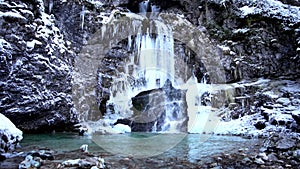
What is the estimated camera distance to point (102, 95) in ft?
68.3

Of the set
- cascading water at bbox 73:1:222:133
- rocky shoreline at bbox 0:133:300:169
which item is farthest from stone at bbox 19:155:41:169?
cascading water at bbox 73:1:222:133

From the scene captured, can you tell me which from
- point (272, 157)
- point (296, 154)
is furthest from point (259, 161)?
point (296, 154)

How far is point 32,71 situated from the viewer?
13992 millimetres

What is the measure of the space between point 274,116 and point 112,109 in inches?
469

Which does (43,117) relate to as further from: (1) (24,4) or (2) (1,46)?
(1) (24,4)

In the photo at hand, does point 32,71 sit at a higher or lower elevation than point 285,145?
higher

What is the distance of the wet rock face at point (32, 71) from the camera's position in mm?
13047

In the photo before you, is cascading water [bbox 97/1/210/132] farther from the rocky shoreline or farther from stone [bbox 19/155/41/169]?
stone [bbox 19/155/41/169]

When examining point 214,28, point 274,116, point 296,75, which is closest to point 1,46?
point 274,116

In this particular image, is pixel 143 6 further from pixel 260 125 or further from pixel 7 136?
pixel 7 136

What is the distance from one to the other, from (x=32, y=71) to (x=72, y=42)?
23.7 ft

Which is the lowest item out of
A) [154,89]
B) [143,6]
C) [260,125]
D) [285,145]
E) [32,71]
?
[285,145]

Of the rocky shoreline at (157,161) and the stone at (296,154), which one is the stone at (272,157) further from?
the stone at (296,154)

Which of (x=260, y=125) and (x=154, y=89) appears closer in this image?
(x=260, y=125)
